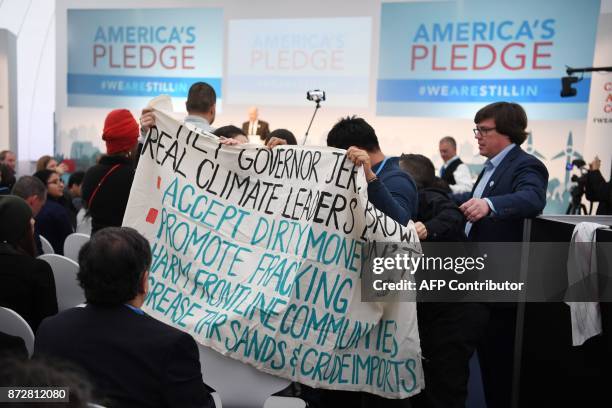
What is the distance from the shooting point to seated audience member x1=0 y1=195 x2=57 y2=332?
2.29 m

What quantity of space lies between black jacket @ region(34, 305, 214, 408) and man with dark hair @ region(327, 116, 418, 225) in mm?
1025

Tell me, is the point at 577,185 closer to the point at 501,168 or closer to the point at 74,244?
the point at 501,168

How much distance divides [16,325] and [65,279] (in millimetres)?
966

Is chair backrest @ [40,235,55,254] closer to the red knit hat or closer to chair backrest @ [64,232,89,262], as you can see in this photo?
chair backrest @ [64,232,89,262]

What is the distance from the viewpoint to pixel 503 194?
2.71m

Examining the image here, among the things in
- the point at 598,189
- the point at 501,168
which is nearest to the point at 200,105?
the point at 501,168

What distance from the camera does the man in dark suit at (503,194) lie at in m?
2.62

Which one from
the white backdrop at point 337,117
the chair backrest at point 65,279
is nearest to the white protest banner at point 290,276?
the chair backrest at point 65,279

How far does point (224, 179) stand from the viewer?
8.30 feet

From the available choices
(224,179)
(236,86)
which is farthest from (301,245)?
(236,86)

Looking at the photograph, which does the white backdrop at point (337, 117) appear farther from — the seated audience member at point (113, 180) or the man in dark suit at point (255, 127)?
the seated audience member at point (113, 180)

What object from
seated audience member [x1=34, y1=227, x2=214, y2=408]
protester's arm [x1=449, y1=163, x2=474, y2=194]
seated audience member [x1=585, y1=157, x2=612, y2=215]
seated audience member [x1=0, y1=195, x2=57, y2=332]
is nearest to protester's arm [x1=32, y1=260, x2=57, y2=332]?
seated audience member [x1=0, y1=195, x2=57, y2=332]

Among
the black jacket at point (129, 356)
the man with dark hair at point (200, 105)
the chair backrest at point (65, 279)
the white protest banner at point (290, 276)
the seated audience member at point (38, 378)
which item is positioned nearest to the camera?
the seated audience member at point (38, 378)

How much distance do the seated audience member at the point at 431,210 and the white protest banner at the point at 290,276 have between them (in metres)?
0.21
